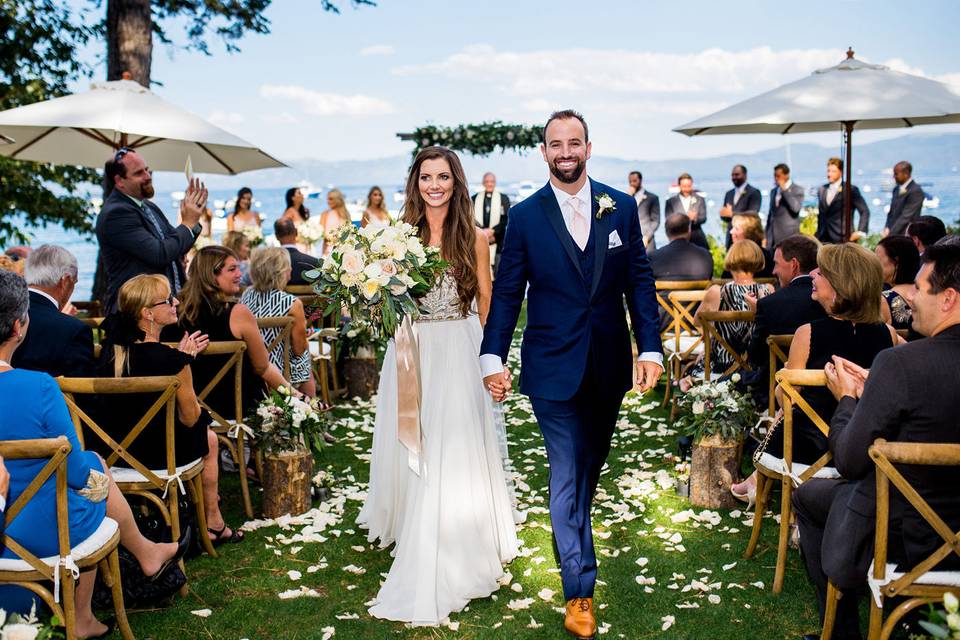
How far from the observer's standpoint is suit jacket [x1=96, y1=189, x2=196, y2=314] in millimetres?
5793

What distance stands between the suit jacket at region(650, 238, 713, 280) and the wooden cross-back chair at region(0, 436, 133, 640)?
234 inches

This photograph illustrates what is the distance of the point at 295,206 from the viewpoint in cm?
1285

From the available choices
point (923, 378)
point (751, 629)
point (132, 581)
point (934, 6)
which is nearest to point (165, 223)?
point (132, 581)

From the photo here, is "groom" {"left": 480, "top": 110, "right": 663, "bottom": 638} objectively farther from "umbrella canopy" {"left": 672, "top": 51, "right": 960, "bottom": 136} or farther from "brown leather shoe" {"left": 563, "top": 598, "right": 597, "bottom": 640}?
A: "umbrella canopy" {"left": 672, "top": 51, "right": 960, "bottom": 136}

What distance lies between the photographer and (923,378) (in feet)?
8.88

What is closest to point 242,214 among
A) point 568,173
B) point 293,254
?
point 293,254

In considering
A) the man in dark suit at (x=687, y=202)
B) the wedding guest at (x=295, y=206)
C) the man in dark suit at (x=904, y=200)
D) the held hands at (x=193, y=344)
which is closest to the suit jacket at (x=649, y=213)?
the man in dark suit at (x=687, y=202)

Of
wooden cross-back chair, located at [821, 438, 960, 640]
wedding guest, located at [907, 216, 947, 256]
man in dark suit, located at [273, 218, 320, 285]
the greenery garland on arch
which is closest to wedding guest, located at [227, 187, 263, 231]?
man in dark suit, located at [273, 218, 320, 285]

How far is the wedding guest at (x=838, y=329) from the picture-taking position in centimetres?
390

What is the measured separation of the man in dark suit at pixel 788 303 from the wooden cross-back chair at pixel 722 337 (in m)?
0.40

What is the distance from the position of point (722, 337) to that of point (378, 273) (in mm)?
2987

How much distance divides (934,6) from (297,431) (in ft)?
214

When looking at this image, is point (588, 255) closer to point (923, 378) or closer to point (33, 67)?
point (923, 378)

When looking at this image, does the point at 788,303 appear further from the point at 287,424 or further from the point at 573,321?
the point at 287,424
